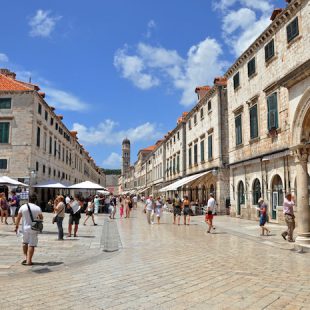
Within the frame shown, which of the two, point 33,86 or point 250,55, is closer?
point 250,55

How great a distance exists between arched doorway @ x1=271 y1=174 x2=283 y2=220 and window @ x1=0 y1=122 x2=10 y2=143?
72.5ft

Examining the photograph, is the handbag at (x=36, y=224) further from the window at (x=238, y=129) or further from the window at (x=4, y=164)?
the window at (x=4, y=164)

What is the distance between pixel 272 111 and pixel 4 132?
22367mm

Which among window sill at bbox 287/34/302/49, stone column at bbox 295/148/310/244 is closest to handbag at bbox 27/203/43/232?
stone column at bbox 295/148/310/244

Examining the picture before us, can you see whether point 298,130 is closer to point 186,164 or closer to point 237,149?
point 237,149

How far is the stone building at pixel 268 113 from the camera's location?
654 inches

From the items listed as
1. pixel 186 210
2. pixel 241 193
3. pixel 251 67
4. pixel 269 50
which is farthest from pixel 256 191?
pixel 269 50

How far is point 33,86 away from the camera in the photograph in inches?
1280

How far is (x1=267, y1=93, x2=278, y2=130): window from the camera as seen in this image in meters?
19.0

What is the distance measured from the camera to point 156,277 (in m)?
6.84

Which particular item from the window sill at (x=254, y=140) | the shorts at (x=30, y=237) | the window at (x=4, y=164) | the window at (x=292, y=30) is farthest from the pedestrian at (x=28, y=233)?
the window at (x=4, y=164)

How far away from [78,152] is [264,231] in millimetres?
51382

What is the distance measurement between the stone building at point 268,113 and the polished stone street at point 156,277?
Answer: 400cm

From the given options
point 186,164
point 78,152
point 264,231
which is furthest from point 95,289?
point 78,152
